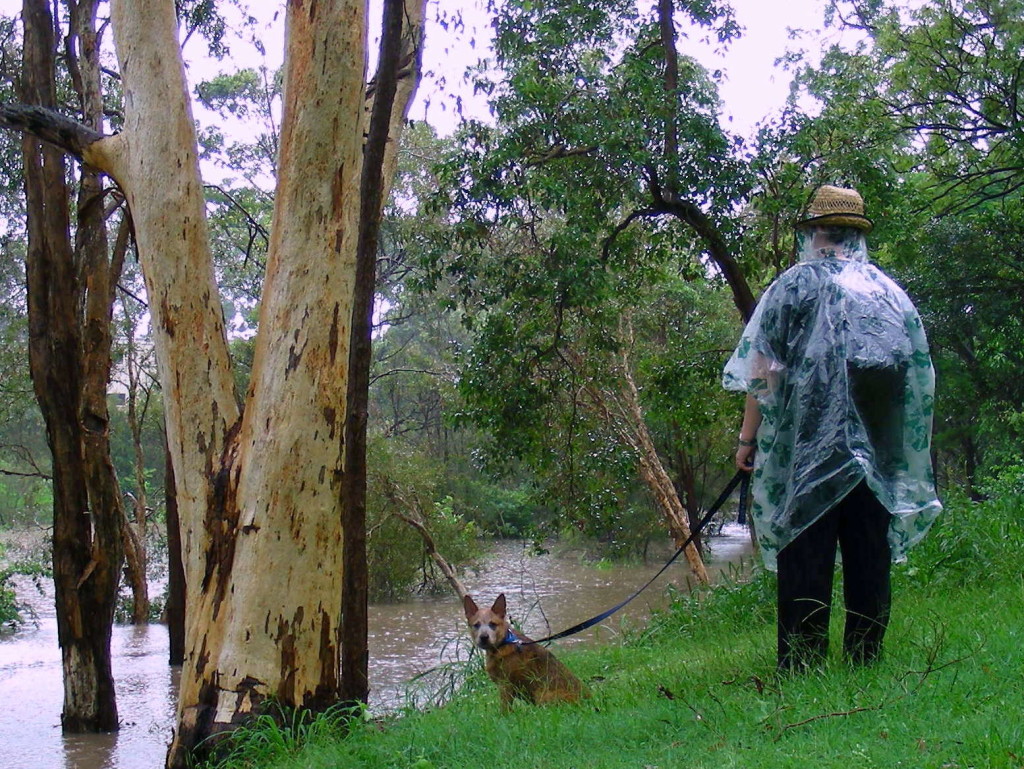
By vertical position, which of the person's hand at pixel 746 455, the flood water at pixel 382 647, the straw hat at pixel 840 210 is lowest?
the flood water at pixel 382 647

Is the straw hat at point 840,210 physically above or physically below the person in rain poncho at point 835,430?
above

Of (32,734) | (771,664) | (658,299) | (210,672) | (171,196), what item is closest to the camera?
(771,664)

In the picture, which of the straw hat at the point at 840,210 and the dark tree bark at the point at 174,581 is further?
the dark tree bark at the point at 174,581

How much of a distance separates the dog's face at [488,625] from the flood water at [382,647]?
44.2 inches

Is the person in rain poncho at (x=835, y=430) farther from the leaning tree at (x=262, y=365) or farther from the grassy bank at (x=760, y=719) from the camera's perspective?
the leaning tree at (x=262, y=365)

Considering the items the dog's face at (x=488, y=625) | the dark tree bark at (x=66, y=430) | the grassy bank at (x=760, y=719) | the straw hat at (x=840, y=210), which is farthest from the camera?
the dark tree bark at (x=66, y=430)

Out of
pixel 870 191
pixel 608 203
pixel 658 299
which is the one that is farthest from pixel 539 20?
pixel 658 299

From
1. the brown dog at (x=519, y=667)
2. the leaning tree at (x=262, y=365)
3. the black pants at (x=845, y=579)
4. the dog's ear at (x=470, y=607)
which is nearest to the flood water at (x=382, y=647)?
the dog's ear at (x=470, y=607)

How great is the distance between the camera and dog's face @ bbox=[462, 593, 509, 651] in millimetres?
5516

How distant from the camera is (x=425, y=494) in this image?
23.6 meters

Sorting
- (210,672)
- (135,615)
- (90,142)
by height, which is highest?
(90,142)

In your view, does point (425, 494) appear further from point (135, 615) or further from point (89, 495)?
point (89, 495)

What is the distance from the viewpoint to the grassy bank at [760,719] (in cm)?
344

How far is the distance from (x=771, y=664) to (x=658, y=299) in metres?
17.1
